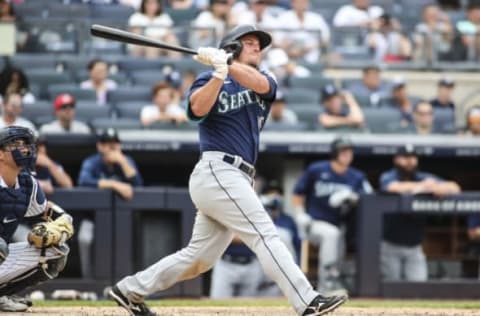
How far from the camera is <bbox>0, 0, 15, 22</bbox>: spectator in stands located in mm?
12359

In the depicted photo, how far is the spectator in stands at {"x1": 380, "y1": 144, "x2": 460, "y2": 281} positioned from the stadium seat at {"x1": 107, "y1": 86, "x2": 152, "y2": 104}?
2462mm

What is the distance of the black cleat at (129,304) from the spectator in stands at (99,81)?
5.21 metres

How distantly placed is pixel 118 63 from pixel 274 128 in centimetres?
187

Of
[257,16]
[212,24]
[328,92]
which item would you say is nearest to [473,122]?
[328,92]

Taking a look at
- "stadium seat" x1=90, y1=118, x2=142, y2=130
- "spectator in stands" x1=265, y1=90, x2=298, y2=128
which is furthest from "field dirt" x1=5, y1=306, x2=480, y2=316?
"spectator in stands" x1=265, y1=90, x2=298, y2=128

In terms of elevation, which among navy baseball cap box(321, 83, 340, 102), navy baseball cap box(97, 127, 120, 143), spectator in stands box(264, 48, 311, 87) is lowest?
navy baseball cap box(97, 127, 120, 143)

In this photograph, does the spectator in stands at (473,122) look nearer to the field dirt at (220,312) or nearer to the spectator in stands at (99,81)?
the spectator in stands at (99,81)

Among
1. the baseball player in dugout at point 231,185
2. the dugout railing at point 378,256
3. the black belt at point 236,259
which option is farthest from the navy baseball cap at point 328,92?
the baseball player in dugout at point 231,185

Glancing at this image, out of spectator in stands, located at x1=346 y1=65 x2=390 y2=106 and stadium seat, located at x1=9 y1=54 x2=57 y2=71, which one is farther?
spectator in stands, located at x1=346 y1=65 x2=390 y2=106

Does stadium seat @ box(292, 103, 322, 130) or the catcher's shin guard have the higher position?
stadium seat @ box(292, 103, 322, 130)

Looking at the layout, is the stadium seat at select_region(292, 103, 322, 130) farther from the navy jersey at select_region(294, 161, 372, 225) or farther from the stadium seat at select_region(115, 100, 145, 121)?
the stadium seat at select_region(115, 100, 145, 121)

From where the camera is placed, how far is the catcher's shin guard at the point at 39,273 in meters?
6.79

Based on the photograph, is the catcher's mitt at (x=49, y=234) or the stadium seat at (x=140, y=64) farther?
the stadium seat at (x=140, y=64)

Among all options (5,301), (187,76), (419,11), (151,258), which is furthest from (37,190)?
(419,11)
